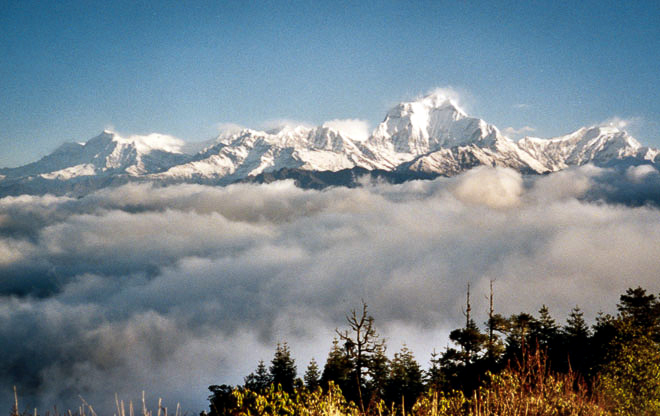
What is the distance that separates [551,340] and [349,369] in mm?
31316

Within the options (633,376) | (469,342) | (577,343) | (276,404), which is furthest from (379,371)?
(276,404)

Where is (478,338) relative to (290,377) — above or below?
above

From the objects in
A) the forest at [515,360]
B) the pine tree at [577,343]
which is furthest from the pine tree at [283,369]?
the pine tree at [577,343]

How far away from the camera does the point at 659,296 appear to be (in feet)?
176

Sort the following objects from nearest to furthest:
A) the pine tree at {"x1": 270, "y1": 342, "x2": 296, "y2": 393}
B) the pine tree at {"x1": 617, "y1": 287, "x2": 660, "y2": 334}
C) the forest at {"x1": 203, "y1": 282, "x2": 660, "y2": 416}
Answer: the forest at {"x1": 203, "y1": 282, "x2": 660, "y2": 416} → the pine tree at {"x1": 617, "y1": 287, "x2": 660, "y2": 334} → the pine tree at {"x1": 270, "y1": 342, "x2": 296, "y2": 393}

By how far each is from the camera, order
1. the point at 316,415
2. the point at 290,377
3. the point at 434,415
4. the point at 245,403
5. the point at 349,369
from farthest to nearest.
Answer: the point at 290,377
the point at 349,369
the point at 245,403
the point at 316,415
the point at 434,415

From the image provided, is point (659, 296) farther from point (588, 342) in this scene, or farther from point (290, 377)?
point (290, 377)

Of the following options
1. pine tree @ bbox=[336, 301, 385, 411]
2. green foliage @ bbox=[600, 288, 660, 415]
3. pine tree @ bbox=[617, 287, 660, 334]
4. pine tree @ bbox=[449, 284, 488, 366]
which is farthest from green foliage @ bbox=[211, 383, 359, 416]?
pine tree @ bbox=[617, 287, 660, 334]

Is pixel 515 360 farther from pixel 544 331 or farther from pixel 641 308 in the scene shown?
pixel 641 308

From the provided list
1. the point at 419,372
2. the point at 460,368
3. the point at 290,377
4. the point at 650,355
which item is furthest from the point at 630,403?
the point at 290,377

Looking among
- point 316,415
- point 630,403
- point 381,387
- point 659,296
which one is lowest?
point 381,387

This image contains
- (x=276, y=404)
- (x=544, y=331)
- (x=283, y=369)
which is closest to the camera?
(x=276, y=404)

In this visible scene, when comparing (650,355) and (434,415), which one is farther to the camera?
(650,355)

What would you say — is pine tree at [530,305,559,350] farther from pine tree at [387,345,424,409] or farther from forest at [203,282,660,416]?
pine tree at [387,345,424,409]
